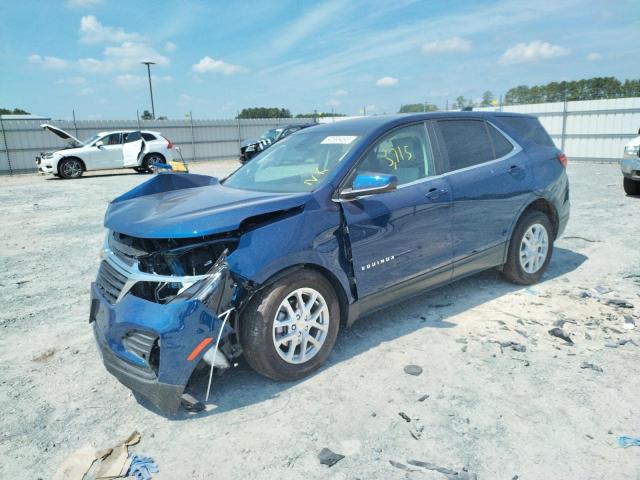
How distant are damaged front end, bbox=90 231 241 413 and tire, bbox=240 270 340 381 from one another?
132mm

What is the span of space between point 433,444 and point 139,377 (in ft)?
5.51

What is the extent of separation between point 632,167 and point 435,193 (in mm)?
7502

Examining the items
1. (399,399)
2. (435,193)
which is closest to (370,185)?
(435,193)

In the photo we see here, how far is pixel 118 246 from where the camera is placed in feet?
10.5

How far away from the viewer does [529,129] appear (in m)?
4.98

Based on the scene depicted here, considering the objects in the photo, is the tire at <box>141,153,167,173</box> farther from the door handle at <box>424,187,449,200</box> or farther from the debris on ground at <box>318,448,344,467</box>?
the debris on ground at <box>318,448,344,467</box>

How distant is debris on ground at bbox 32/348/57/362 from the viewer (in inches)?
144

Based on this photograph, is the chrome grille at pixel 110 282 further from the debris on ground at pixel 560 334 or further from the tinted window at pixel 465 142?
the debris on ground at pixel 560 334

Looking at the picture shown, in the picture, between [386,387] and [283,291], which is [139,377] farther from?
[386,387]

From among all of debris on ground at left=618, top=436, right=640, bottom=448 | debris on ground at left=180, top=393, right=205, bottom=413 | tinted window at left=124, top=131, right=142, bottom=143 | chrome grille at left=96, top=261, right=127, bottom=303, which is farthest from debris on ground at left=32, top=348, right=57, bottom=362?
tinted window at left=124, top=131, right=142, bottom=143

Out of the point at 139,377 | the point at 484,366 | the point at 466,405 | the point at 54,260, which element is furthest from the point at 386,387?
the point at 54,260

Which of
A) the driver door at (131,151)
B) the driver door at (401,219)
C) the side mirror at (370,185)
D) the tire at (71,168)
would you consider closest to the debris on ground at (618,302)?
the driver door at (401,219)

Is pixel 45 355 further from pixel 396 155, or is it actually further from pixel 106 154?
pixel 106 154

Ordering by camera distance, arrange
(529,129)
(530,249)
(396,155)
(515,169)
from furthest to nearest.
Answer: (529,129)
(530,249)
(515,169)
(396,155)
